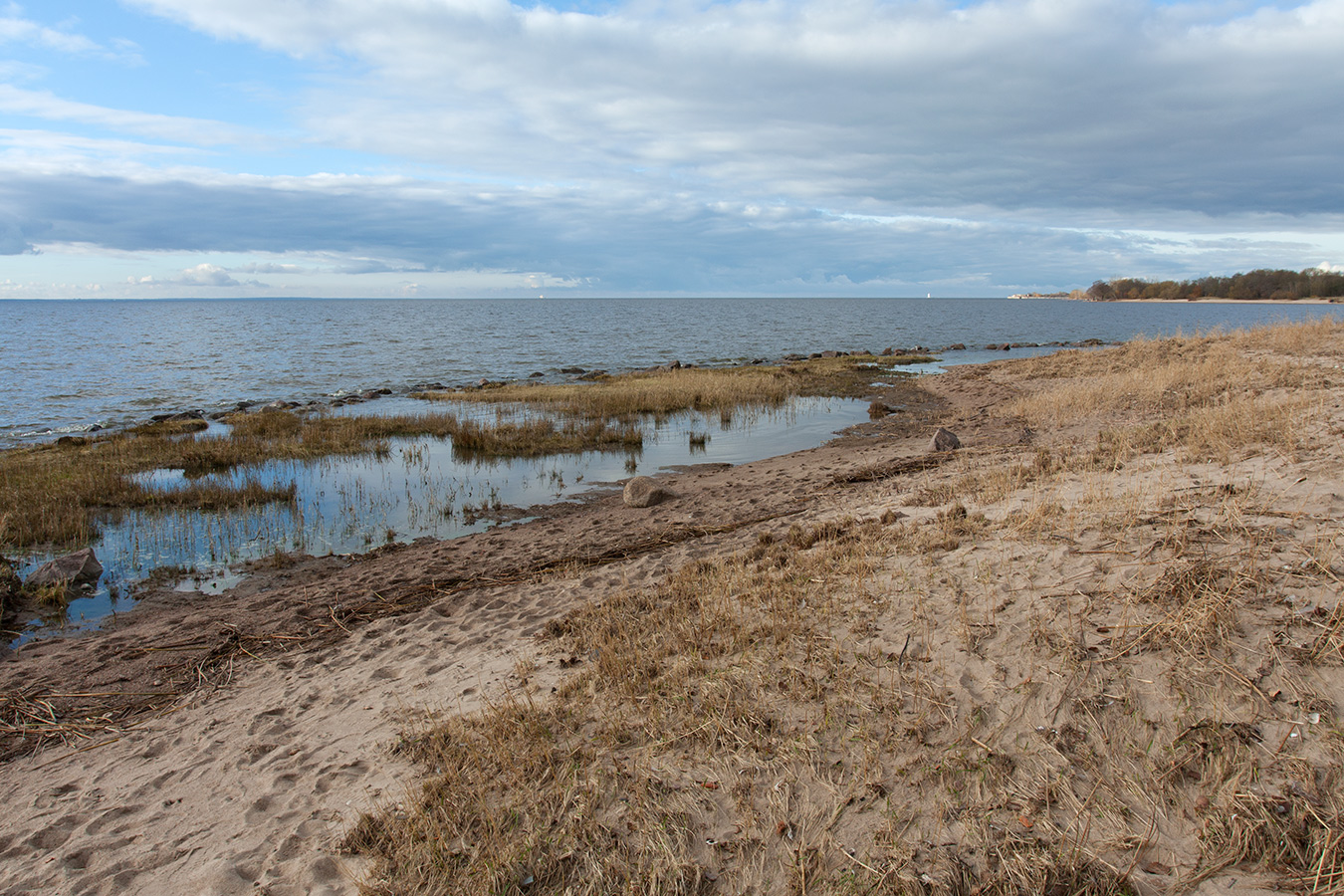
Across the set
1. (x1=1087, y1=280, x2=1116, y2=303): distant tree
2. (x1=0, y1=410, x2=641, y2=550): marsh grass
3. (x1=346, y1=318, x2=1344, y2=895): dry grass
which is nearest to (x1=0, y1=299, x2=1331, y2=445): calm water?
(x1=0, y1=410, x2=641, y2=550): marsh grass

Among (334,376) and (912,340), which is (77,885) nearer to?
(334,376)

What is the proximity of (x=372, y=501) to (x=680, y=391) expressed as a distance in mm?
15972

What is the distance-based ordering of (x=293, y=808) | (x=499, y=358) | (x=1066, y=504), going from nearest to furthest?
(x=293, y=808) → (x=1066, y=504) → (x=499, y=358)

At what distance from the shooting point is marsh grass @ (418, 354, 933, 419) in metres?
26.1

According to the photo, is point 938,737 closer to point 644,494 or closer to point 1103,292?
point 644,494

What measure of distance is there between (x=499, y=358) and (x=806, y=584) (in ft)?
163

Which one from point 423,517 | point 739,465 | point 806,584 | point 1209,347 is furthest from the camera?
point 1209,347

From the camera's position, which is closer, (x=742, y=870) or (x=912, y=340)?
(x=742, y=870)

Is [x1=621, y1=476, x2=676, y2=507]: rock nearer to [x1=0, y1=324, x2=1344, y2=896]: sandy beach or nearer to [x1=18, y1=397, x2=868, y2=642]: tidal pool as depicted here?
[x1=18, y1=397, x2=868, y2=642]: tidal pool

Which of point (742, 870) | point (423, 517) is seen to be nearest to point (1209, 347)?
point (423, 517)

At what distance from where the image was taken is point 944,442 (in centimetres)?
1611

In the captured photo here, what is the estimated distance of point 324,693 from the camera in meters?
6.35

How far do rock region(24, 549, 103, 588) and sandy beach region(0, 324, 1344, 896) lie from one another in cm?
169

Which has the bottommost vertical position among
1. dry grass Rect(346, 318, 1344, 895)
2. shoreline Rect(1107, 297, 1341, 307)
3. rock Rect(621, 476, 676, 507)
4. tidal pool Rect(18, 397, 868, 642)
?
tidal pool Rect(18, 397, 868, 642)
